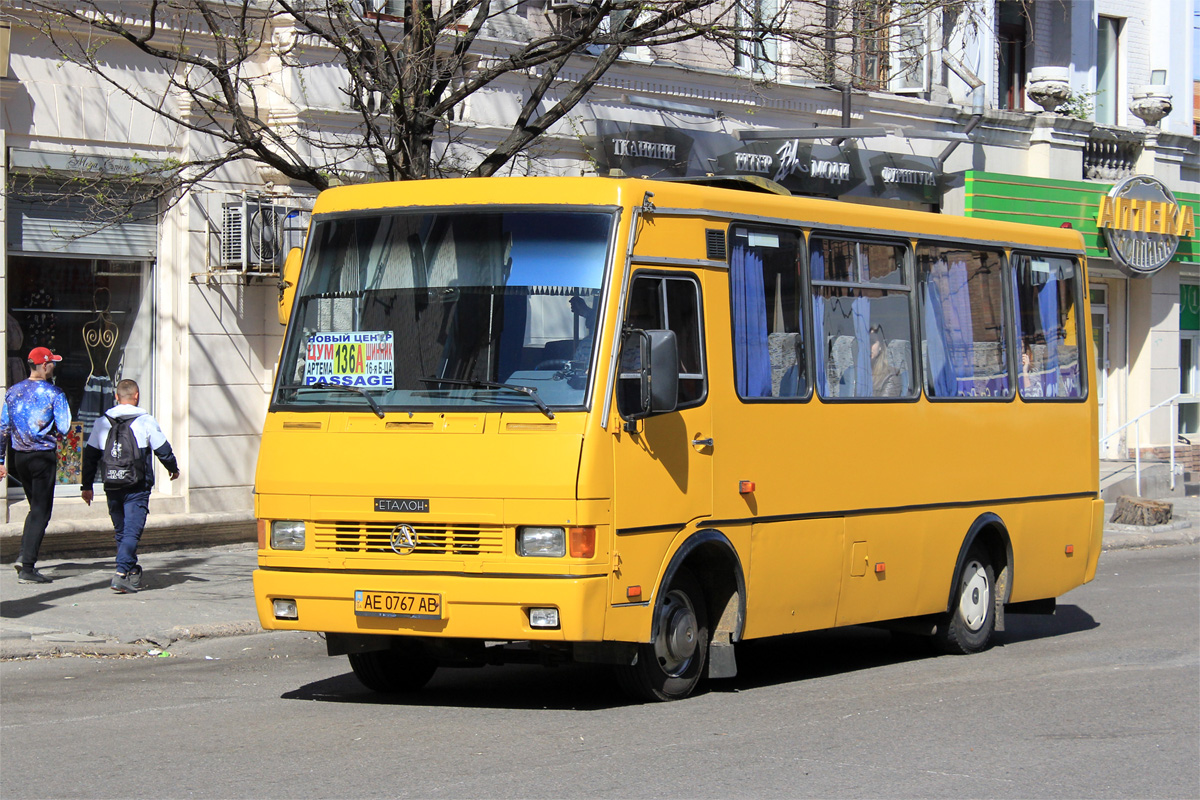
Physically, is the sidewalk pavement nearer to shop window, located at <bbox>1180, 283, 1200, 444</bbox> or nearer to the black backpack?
the black backpack

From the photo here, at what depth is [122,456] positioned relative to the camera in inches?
512

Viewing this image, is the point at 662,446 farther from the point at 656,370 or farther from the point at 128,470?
the point at 128,470

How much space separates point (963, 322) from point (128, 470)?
686 centimetres

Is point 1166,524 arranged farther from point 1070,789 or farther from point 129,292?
point 1070,789

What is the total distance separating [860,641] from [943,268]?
9.83 ft

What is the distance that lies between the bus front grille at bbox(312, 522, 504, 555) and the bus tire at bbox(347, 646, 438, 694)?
34.6 inches

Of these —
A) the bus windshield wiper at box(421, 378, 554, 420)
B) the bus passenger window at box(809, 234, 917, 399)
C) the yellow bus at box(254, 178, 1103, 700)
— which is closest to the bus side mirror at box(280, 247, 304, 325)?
the yellow bus at box(254, 178, 1103, 700)

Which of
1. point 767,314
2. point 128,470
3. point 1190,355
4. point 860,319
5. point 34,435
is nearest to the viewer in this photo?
point 767,314

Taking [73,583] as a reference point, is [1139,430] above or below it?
above

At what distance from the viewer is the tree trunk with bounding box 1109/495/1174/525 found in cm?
2119

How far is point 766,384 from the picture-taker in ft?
30.3

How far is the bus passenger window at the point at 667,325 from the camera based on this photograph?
8125mm

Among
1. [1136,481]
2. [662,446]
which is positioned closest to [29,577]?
[662,446]

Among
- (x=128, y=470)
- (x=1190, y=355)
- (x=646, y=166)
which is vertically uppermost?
(x=646, y=166)
